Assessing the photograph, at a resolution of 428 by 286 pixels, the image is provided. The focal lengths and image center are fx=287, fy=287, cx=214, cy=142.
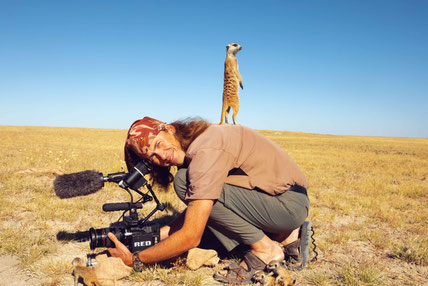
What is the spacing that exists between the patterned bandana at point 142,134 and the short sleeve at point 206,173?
51cm

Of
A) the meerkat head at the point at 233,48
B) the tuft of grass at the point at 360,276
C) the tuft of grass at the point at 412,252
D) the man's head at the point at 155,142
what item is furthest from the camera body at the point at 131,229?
the meerkat head at the point at 233,48

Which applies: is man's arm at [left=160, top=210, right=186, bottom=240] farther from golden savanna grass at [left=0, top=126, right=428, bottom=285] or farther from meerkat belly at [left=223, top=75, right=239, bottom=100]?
meerkat belly at [left=223, top=75, right=239, bottom=100]

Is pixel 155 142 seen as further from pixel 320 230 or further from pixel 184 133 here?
pixel 320 230

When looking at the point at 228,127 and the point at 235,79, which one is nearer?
the point at 228,127

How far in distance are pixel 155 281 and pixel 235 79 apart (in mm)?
6811

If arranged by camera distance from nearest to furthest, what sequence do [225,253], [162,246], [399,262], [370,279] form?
[162,246]
[370,279]
[399,262]
[225,253]

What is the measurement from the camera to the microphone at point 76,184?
94.3 inches

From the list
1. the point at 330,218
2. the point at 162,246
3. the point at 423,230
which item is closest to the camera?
the point at 162,246

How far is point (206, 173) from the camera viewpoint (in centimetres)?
202

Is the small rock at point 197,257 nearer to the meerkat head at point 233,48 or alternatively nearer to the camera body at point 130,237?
the camera body at point 130,237

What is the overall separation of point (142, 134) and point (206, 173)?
72 cm

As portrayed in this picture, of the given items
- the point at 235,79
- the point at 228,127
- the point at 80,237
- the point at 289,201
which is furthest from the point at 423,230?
the point at 235,79

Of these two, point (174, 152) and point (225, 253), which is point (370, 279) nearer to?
point (225, 253)

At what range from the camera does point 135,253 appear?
2.37 meters
